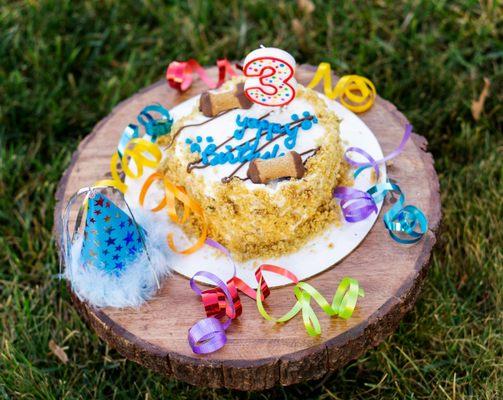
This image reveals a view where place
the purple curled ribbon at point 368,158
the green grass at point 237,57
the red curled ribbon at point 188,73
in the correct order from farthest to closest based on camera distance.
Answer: the red curled ribbon at point 188,73 → the green grass at point 237,57 → the purple curled ribbon at point 368,158

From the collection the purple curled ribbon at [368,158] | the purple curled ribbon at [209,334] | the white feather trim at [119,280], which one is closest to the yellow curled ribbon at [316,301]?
the purple curled ribbon at [209,334]

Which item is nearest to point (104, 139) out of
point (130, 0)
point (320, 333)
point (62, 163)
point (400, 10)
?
point (62, 163)

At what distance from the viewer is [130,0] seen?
393 cm

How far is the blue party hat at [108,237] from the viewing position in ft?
6.76

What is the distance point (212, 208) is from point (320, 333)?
1.72 ft

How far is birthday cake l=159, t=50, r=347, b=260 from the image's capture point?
218 cm

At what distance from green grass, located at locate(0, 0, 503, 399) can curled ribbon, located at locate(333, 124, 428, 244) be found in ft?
1.63

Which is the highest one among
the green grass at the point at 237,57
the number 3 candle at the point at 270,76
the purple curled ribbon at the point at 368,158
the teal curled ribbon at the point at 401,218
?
the number 3 candle at the point at 270,76

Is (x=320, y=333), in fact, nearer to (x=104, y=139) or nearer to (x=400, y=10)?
(x=104, y=139)

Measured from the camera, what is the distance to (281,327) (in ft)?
7.08

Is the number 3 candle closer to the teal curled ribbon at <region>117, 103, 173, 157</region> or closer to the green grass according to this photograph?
the teal curled ribbon at <region>117, 103, 173, 157</region>

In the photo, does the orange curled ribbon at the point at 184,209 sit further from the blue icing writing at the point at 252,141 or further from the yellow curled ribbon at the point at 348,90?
the yellow curled ribbon at the point at 348,90

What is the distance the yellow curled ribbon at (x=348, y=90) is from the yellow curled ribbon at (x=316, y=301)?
0.85 metres

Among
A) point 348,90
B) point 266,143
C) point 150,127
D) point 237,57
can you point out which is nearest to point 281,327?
point 266,143
